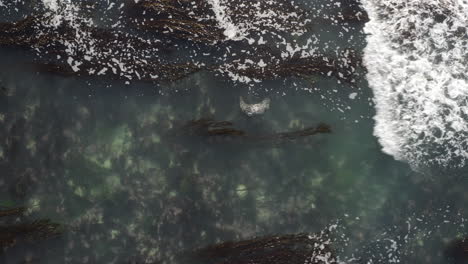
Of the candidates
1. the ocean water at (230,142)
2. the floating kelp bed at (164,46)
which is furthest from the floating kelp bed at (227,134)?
the floating kelp bed at (164,46)

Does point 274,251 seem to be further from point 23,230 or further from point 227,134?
point 23,230

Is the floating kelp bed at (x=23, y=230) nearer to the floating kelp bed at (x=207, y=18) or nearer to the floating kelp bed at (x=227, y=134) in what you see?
the floating kelp bed at (x=227, y=134)

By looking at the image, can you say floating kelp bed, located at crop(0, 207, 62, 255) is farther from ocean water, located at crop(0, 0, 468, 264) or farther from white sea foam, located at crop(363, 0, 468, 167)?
white sea foam, located at crop(363, 0, 468, 167)

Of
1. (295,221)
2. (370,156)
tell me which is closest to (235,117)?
(295,221)

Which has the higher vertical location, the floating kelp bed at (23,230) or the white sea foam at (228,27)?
the white sea foam at (228,27)

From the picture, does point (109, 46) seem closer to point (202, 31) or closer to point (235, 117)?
point (202, 31)

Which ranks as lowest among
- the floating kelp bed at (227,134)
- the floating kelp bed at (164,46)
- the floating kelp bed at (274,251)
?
the floating kelp bed at (274,251)

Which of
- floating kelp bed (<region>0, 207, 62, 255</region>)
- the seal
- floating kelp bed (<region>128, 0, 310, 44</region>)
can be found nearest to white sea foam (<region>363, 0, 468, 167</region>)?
floating kelp bed (<region>128, 0, 310, 44</region>)

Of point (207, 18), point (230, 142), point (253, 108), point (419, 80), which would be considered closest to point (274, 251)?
point (230, 142)
